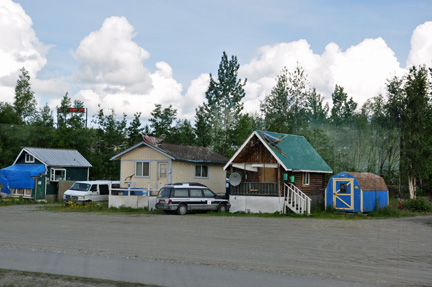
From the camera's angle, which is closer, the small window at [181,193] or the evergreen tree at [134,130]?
the small window at [181,193]

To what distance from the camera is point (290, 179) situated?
28.2 m

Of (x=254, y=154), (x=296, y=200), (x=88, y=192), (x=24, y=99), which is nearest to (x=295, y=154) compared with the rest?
(x=254, y=154)

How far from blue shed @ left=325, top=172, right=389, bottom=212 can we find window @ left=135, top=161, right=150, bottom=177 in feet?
40.7

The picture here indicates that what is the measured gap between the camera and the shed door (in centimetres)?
2722

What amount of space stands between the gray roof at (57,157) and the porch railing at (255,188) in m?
17.5

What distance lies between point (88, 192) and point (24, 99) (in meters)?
41.7

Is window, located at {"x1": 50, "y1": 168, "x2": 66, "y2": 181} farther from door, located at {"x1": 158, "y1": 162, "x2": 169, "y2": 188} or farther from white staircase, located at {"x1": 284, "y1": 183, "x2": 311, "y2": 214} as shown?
white staircase, located at {"x1": 284, "y1": 183, "x2": 311, "y2": 214}

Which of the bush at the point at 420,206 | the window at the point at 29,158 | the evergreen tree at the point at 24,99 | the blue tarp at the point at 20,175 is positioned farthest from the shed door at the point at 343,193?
the evergreen tree at the point at 24,99

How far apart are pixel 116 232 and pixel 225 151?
124 feet

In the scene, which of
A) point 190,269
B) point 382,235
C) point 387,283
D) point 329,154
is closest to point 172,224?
point 382,235

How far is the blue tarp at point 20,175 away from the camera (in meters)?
38.5

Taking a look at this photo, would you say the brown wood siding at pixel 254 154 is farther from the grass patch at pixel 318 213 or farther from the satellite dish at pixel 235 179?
the grass patch at pixel 318 213

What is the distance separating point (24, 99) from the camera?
68.4 meters

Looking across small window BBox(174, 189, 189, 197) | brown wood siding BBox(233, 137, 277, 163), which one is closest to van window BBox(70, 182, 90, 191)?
small window BBox(174, 189, 189, 197)
